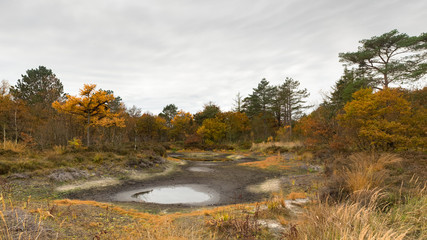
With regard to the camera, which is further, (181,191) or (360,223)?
(181,191)

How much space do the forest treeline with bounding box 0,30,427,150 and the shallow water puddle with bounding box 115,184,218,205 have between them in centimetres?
924

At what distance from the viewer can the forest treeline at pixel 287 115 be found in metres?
11.2

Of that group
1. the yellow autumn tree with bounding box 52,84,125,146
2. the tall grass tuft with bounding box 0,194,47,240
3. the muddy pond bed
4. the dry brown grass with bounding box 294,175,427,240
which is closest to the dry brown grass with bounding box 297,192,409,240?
the dry brown grass with bounding box 294,175,427,240

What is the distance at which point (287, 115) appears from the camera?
41562 millimetres

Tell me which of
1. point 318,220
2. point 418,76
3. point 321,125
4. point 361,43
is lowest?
point 318,220

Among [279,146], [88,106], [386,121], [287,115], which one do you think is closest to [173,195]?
[386,121]

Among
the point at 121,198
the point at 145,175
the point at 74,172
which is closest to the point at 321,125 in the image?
the point at 145,175

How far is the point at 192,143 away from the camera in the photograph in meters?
33.5

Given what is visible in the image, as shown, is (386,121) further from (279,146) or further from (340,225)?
(279,146)

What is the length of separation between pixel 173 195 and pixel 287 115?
3747cm

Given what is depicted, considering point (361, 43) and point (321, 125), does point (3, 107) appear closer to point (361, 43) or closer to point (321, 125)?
point (321, 125)

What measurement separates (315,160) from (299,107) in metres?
25.5

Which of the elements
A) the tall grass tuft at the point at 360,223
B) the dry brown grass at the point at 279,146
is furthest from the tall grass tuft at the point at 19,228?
the dry brown grass at the point at 279,146

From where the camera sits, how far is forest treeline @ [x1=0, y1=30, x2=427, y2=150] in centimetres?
1115
